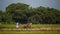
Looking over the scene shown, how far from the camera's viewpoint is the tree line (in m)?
2.66

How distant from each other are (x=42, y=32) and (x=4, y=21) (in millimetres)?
839

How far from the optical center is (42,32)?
2.65m

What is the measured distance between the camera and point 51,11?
2.69 metres

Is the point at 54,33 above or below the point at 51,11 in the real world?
below

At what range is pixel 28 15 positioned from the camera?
8.79ft

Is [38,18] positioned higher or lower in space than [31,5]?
lower

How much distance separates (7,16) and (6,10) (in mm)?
131

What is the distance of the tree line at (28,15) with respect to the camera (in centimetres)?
266

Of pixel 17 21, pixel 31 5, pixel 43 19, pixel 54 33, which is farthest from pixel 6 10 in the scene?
pixel 54 33

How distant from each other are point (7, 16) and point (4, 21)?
123 mm

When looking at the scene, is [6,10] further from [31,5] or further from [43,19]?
[43,19]

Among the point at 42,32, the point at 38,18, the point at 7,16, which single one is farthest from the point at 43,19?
the point at 7,16

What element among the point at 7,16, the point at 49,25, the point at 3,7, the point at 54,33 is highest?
the point at 3,7

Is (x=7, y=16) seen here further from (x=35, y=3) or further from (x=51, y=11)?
(x=51, y=11)
